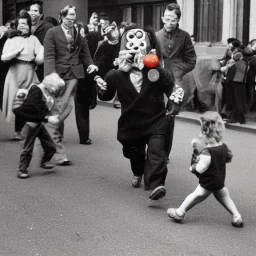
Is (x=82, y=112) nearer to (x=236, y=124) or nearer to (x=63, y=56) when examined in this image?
(x=63, y=56)

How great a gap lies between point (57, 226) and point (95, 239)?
53 centimetres

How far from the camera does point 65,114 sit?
980 centimetres

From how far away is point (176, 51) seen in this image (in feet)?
31.3

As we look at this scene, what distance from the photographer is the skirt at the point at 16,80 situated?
11.2 metres

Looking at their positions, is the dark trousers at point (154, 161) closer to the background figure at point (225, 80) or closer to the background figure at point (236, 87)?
the background figure at point (236, 87)

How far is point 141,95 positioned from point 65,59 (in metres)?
2.53

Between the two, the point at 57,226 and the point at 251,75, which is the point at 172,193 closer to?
the point at 57,226

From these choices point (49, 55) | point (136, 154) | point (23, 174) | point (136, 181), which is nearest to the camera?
point (136, 154)

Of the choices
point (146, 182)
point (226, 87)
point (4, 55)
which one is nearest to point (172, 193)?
point (146, 182)

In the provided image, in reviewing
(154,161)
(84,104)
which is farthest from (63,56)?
(154,161)

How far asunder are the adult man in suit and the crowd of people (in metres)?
0.01

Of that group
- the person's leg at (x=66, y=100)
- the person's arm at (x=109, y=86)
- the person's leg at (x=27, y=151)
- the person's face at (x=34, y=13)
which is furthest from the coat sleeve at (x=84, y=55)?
the person's arm at (x=109, y=86)

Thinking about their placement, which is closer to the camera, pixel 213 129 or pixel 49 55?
pixel 213 129

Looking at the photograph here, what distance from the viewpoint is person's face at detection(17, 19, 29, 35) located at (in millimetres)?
10697
